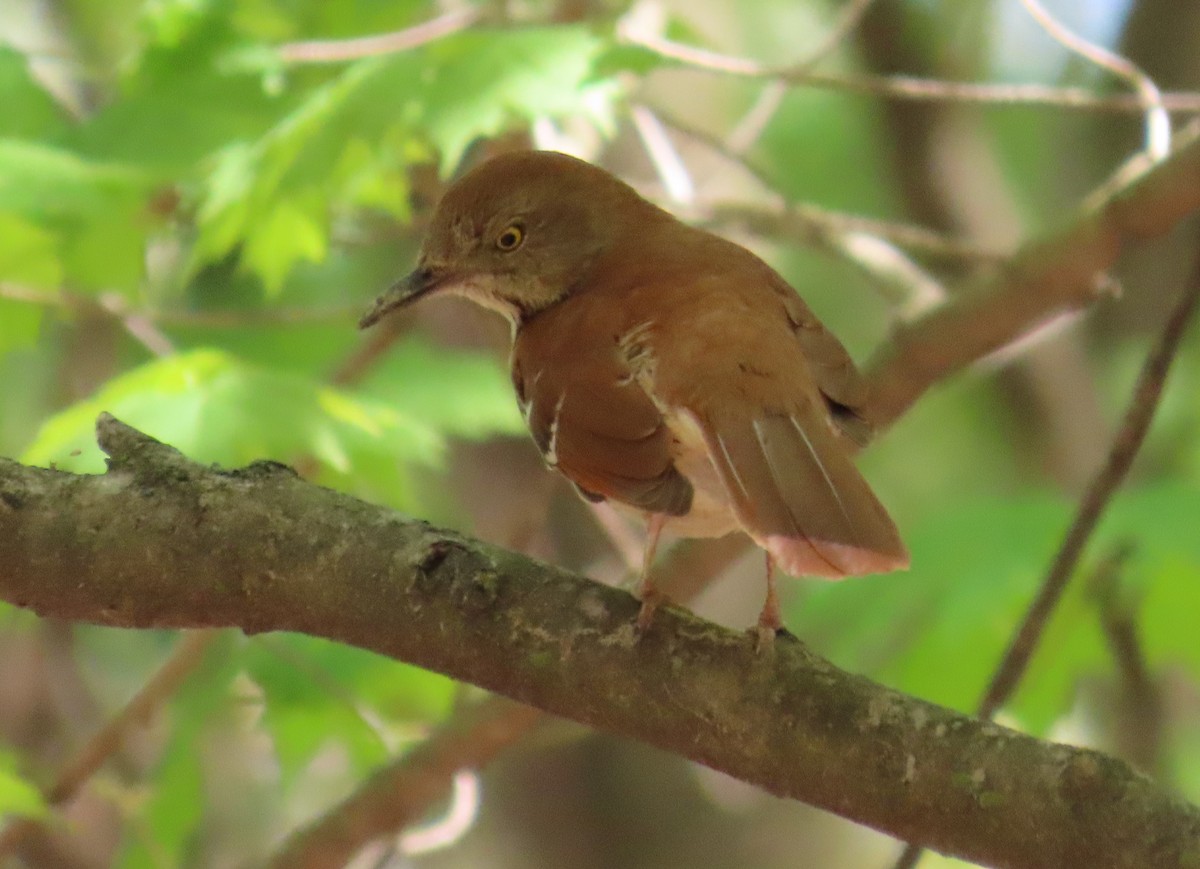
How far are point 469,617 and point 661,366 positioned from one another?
0.70 metres

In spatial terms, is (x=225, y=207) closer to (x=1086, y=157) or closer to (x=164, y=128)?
(x=164, y=128)

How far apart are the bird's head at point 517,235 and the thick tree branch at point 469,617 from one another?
1.13 m

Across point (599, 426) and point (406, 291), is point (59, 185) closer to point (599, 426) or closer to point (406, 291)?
point (406, 291)

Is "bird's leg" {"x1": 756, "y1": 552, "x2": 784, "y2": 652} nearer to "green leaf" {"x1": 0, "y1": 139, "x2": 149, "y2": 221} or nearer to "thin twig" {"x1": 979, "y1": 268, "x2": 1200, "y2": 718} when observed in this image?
"thin twig" {"x1": 979, "y1": 268, "x2": 1200, "y2": 718}

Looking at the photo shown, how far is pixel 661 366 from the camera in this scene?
263cm

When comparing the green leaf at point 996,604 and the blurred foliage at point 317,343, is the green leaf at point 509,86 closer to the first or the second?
the blurred foliage at point 317,343

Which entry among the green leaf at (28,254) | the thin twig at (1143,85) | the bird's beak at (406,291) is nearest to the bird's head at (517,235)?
the bird's beak at (406,291)

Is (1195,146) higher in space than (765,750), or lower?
higher

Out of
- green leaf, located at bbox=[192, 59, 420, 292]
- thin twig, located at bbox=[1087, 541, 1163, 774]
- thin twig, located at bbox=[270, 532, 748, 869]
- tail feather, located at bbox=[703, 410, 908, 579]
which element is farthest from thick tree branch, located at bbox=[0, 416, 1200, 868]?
thin twig, located at bbox=[1087, 541, 1163, 774]

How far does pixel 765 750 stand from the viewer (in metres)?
2.02

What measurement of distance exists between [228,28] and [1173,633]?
3191 mm

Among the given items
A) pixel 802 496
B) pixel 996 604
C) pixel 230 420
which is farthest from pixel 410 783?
pixel 802 496

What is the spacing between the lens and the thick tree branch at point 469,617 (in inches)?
76.7

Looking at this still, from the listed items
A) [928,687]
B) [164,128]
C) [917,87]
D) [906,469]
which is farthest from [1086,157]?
[164,128]
